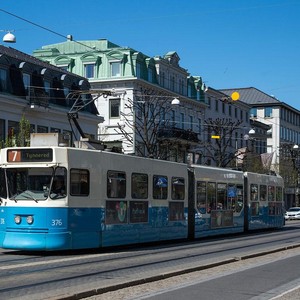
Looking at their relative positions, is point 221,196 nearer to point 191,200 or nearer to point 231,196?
point 231,196

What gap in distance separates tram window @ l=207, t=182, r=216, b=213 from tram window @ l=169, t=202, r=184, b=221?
7.70 ft

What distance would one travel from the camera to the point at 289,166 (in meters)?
80.4

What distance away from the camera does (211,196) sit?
83.7 ft

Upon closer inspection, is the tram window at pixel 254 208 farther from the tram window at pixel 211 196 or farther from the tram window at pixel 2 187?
the tram window at pixel 2 187

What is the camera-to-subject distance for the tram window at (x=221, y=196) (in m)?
26.1

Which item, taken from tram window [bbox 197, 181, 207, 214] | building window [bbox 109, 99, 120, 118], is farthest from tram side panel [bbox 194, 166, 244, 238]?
building window [bbox 109, 99, 120, 118]

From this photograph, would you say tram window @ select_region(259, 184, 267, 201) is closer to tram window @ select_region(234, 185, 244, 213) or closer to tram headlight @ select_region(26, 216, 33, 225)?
tram window @ select_region(234, 185, 244, 213)

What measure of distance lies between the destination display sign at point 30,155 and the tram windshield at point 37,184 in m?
0.27

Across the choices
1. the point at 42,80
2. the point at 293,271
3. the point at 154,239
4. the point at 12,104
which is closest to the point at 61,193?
the point at 154,239

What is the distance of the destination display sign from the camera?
17.4 m

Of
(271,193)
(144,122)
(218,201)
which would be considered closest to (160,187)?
(218,201)

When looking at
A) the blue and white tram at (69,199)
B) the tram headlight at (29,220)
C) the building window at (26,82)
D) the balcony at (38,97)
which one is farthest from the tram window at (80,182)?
the building window at (26,82)

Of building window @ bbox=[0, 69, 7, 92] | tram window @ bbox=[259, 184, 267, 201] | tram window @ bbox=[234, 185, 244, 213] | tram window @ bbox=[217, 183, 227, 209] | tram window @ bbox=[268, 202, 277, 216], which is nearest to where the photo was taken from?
tram window @ bbox=[217, 183, 227, 209]

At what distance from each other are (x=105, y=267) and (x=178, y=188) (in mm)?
8464
